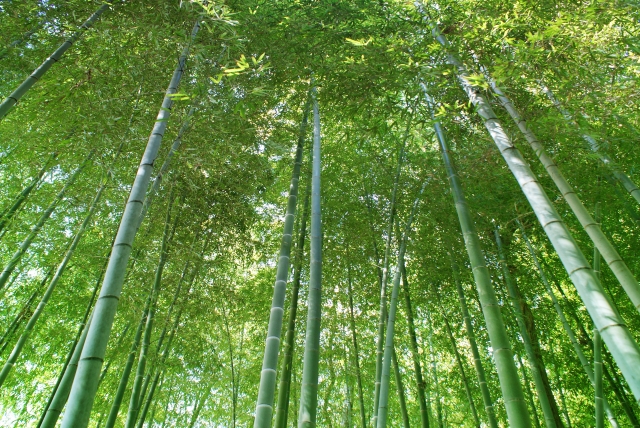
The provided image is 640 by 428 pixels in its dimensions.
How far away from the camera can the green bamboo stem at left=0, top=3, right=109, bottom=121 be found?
218 centimetres

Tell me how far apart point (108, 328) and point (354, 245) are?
3.60m

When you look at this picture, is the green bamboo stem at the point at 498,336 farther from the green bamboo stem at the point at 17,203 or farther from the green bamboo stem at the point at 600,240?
the green bamboo stem at the point at 17,203

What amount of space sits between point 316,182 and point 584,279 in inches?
77.8

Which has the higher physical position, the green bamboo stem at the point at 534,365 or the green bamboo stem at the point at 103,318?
the green bamboo stem at the point at 534,365

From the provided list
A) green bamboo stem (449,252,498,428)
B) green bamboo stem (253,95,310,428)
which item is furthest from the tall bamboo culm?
green bamboo stem (449,252,498,428)

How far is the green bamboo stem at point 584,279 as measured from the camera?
154 cm

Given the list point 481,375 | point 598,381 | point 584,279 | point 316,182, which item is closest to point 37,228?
point 316,182

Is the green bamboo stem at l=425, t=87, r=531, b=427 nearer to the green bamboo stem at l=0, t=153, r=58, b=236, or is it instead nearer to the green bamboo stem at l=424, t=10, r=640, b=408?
the green bamboo stem at l=424, t=10, r=640, b=408

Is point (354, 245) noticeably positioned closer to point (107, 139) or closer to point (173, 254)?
point (173, 254)

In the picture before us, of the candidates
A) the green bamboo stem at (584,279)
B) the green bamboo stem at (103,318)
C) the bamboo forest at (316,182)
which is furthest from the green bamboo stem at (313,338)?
the green bamboo stem at (584,279)

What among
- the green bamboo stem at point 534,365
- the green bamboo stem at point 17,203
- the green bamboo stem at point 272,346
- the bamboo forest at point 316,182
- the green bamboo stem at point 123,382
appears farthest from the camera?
the green bamboo stem at point 534,365

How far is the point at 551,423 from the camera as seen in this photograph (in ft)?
12.3

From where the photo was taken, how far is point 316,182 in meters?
3.27

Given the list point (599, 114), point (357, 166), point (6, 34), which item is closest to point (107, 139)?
point (6, 34)
